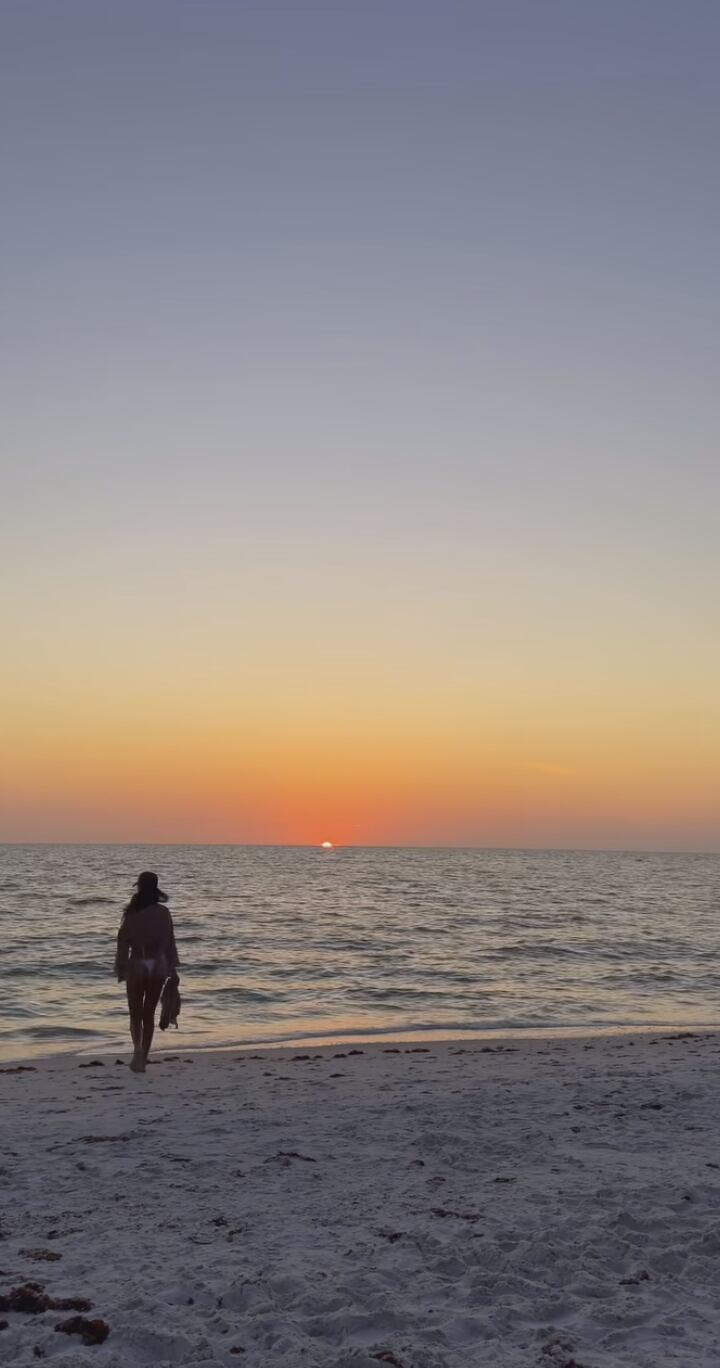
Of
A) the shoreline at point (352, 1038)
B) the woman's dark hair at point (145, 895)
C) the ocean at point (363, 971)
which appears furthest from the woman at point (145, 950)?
the ocean at point (363, 971)

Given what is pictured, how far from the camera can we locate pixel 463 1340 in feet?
16.4

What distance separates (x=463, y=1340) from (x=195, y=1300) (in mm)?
1481

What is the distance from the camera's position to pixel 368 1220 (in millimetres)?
6676

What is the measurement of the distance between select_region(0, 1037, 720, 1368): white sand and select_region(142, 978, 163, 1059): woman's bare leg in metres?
0.89

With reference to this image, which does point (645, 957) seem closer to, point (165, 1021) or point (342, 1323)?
point (165, 1021)

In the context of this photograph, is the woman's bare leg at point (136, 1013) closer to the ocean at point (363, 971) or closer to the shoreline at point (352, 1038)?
the shoreline at point (352, 1038)

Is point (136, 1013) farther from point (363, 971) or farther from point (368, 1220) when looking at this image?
point (363, 971)

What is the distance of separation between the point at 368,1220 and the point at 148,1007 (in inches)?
245

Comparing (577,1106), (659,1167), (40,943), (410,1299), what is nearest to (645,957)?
(40,943)

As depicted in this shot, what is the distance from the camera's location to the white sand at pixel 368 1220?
16.4ft

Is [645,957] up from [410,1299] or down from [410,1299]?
down

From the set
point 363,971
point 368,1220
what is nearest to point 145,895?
point 368,1220

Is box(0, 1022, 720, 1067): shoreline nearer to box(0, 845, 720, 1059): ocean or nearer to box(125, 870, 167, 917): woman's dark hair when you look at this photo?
box(0, 845, 720, 1059): ocean

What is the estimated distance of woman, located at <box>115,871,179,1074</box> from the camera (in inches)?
473
